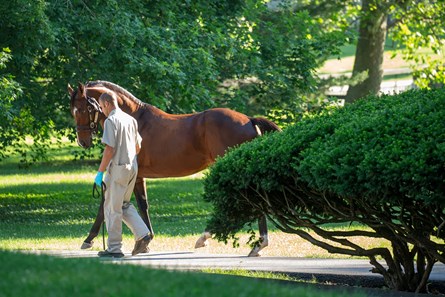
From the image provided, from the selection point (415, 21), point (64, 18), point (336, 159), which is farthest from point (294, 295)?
point (415, 21)

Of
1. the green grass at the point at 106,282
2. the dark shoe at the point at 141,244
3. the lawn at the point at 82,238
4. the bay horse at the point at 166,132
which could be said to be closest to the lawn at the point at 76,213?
the lawn at the point at 82,238

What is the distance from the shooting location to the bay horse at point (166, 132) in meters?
14.5

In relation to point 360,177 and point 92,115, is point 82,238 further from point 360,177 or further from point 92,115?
point 360,177

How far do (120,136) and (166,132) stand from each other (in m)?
2.84

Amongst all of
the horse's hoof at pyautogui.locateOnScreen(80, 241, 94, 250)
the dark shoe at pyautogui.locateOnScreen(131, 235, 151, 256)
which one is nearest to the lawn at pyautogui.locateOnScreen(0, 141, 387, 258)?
the horse's hoof at pyautogui.locateOnScreen(80, 241, 94, 250)

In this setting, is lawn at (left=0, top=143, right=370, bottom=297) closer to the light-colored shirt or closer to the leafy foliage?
the light-colored shirt

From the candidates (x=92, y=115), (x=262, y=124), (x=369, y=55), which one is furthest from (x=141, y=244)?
(x=369, y=55)

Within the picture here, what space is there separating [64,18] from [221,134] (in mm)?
5418

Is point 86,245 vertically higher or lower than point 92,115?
lower

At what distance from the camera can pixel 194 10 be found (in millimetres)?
21594

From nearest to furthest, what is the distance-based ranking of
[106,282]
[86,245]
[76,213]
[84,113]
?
Result: [106,282]
[86,245]
[84,113]
[76,213]

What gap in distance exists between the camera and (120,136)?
12.5 metres

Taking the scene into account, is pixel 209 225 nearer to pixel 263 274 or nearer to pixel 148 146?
pixel 263 274

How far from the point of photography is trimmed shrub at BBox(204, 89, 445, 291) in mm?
8797
